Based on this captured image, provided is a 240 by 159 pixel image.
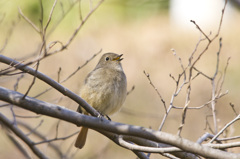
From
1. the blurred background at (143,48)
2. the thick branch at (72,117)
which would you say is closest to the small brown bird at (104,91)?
the thick branch at (72,117)

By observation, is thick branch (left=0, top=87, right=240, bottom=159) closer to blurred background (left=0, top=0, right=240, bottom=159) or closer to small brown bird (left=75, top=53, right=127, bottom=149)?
small brown bird (left=75, top=53, right=127, bottom=149)

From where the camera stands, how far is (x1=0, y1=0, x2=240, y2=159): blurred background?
35.6 ft

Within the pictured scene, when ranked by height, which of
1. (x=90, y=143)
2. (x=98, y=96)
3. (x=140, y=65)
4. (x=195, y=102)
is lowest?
(x=98, y=96)

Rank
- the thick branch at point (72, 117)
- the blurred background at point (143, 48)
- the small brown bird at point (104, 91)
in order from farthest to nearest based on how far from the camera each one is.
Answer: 1. the blurred background at point (143, 48)
2. the small brown bird at point (104, 91)
3. the thick branch at point (72, 117)

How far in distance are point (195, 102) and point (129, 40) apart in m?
5.11

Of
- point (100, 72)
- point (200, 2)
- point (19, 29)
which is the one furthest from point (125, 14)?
point (100, 72)

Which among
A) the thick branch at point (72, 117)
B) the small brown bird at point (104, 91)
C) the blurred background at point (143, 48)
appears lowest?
the thick branch at point (72, 117)

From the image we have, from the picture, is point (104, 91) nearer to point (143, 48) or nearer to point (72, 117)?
point (72, 117)

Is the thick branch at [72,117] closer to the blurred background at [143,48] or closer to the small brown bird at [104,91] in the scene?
the small brown bird at [104,91]

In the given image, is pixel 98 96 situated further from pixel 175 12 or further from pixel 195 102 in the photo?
pixel 175 12

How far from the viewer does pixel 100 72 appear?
5.39 meters

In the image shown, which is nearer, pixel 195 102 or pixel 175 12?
pixel 195 102

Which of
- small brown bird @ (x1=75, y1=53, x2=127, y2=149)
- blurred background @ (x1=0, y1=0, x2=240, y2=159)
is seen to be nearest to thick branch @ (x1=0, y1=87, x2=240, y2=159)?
small brown bird @ (x1=75, y1=53, x2=127, y2=149)

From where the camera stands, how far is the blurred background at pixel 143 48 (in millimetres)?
10844
